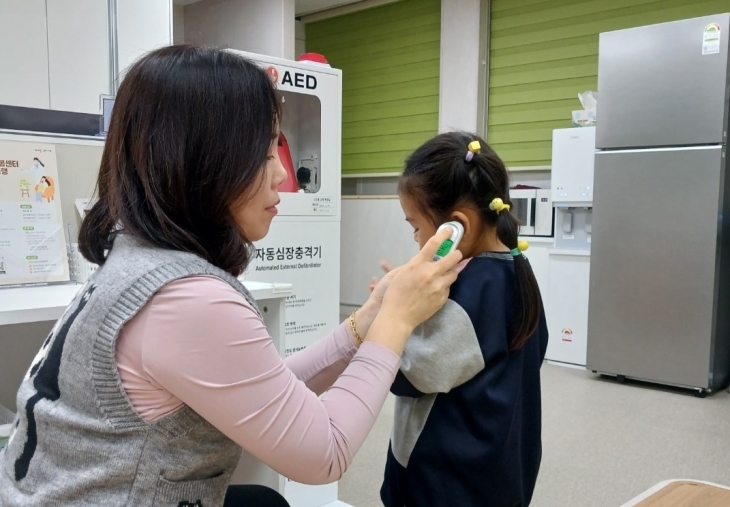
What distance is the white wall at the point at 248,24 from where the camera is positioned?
4.70 m

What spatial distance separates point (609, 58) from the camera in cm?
336

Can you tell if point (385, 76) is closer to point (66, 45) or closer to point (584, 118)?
point (584, 118)

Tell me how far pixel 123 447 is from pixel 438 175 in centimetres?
64

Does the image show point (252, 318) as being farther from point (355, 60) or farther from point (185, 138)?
point (355, 60)

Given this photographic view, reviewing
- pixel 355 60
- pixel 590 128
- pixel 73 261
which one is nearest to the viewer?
pixel 73 261

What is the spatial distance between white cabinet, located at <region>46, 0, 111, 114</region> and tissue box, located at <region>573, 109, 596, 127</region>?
2662 millimetres

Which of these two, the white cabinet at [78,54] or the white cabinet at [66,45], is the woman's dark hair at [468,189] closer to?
the white cabinet at [66,45]

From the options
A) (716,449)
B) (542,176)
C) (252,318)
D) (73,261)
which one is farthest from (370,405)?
(542,176)

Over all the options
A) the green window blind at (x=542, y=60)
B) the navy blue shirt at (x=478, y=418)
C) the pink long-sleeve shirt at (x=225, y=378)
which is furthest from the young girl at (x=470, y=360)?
the green window blind at (x=542, y=60)

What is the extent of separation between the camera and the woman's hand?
85 centimetres

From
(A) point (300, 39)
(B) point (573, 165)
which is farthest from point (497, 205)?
(A) point (300, 39)

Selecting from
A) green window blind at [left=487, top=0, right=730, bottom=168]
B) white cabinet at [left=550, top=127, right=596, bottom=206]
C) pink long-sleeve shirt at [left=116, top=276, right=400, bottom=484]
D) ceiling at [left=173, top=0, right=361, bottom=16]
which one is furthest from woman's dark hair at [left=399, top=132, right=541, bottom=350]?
ceiling at [left=173, top=0, right=361, bottom=16]

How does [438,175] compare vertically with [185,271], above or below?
above

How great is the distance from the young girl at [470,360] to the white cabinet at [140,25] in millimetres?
2885
